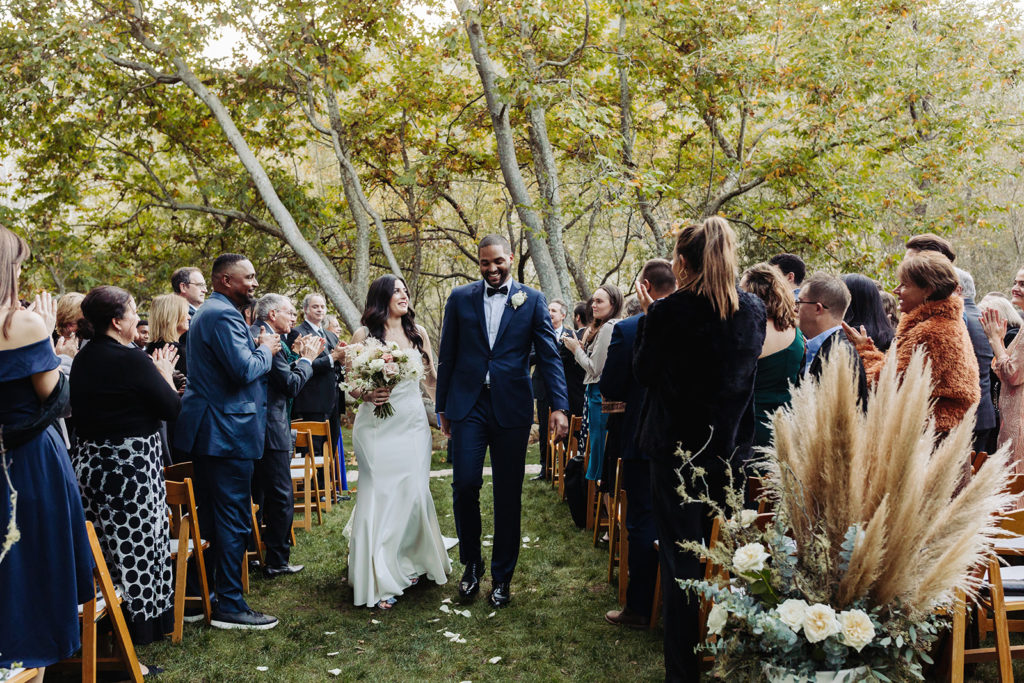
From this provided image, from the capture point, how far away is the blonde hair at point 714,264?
322cm

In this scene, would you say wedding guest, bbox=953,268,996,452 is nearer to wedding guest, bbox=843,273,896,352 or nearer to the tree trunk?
wedding guest, bbox=843,273,896,352

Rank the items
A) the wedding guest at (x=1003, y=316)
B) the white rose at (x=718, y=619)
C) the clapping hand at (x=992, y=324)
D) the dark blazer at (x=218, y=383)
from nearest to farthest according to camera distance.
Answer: the white rose at (x=718, y=619) < the dark blazer at (x=218, y=383) < the clapping hand at (x=992, y=324) < the wedding guest at (x=1003, y=316)

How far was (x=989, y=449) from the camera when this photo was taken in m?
5.36

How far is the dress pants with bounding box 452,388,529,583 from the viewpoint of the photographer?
4.97 metres

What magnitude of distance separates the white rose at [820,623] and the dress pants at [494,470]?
3.19 metres

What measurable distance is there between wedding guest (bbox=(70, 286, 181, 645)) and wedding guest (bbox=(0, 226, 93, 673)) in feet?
3.15

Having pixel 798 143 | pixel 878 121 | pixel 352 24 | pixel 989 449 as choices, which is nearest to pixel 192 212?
pixel 352 24

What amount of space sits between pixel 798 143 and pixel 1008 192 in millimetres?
10013

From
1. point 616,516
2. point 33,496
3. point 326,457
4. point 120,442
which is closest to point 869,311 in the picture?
point 616,516

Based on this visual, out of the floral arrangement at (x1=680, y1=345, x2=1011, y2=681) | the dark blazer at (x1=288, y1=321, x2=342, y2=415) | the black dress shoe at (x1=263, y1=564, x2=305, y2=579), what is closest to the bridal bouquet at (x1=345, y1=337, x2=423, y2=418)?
the black dress shoe at (x1=263, y1=564, x2=305, y2=579)

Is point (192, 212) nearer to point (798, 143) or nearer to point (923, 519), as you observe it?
point (798, 143)

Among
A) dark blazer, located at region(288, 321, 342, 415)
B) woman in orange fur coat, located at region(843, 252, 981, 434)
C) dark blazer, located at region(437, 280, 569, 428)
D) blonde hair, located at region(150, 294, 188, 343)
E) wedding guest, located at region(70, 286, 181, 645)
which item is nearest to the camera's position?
woman in orange fur coat, located at region(843, 252, 981, 434)

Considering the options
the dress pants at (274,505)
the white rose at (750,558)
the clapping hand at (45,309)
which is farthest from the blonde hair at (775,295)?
the dress pants at (274,505)

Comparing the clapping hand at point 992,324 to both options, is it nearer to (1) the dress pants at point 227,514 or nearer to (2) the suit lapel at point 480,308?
(2) the suit lapel at point 480,308
